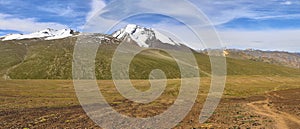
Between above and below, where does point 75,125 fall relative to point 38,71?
below

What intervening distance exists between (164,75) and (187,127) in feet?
536

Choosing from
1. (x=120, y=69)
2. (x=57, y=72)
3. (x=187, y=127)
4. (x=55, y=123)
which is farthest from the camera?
(x=120, y=69)

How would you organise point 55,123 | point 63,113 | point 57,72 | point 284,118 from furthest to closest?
point 57,72, point 63,113, point 284,118, point 55,123

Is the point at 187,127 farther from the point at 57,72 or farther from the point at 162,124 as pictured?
the point at 57,72

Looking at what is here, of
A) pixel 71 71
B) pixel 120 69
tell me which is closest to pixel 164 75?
pixel 120 69

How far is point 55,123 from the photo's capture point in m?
34.1

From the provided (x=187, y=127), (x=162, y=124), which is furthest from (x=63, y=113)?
(x=187, y=127)

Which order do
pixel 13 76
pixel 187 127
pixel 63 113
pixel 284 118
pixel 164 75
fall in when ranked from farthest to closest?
pixel 164 75
pixel 13 76
pixel 63 113
pixel 284 118
pixel 187 127

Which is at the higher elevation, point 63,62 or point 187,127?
point 63,62

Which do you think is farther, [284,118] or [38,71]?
[38,71]

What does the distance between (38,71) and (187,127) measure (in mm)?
154213

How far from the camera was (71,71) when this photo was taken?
174250 millimetres

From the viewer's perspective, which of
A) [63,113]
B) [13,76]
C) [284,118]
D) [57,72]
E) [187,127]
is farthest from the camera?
[57,72]

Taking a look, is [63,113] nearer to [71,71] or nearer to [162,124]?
[162,124]
